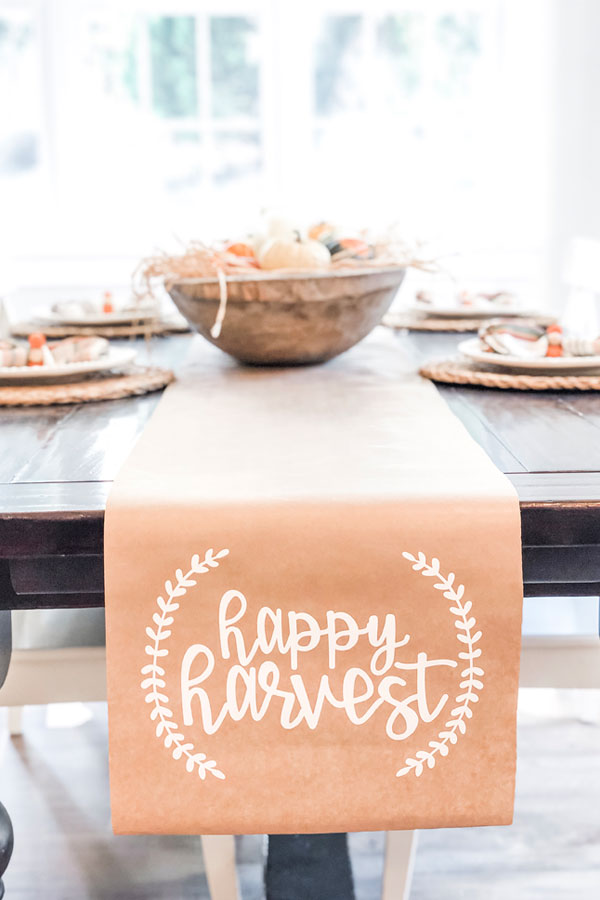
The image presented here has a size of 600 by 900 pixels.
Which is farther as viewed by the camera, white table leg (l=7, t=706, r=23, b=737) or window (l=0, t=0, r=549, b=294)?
window (l=0, t=0, r=549, b=294)

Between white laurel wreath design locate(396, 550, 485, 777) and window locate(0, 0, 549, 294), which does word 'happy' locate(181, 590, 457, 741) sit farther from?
window locate(0, 0, 549, 294)

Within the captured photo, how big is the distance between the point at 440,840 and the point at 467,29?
316 centimetres

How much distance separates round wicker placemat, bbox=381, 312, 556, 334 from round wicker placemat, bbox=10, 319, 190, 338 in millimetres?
413

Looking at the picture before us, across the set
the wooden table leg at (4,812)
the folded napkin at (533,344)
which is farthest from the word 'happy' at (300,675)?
the folded napkin at (533,344)

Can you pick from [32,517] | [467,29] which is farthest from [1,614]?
[467,29]

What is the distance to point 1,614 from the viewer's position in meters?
1.07

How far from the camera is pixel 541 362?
1.19 meters

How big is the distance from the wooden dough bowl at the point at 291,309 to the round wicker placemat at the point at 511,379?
13cm

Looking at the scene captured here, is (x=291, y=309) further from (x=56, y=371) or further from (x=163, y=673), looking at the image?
(x=163, y=673)

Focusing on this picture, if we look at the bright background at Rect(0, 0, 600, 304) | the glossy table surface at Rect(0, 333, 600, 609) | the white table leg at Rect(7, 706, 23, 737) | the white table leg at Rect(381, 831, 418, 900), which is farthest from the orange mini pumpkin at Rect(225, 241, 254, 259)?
the bright background at Rect(0, 0, 600, 304)

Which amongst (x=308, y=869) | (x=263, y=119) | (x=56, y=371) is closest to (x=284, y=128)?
(x=263, y=119)

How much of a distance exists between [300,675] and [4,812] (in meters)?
0.46

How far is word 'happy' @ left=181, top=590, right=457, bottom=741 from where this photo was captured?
0.74 meters

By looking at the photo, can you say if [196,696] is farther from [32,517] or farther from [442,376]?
[442,376]
